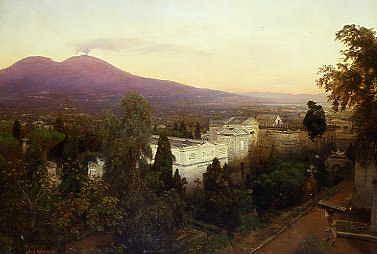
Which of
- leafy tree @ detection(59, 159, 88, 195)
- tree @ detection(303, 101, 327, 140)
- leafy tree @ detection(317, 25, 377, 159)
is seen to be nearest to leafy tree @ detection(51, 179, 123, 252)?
leafy tree @ detection(59, 159, 88, 195)

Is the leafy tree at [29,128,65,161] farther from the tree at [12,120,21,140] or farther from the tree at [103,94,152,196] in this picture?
the tree at [103,94,152,196]

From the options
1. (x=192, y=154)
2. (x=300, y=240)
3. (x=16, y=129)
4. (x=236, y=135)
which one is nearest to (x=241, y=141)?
(x=236, y=135)

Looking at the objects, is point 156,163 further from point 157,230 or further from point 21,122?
point 21,122

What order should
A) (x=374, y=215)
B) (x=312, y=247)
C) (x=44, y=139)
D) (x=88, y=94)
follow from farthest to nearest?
(x=88, y=94) → (x=374, y=215) → (x=44, y=139) → (x=312, y=247)

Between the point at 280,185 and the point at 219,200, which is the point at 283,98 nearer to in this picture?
the point at 280,185

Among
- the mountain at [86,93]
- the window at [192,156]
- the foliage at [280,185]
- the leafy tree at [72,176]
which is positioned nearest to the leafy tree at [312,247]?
the foliage at [280,185]

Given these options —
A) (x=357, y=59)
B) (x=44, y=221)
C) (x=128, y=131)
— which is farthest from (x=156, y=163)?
A: (x=357, y=59)
